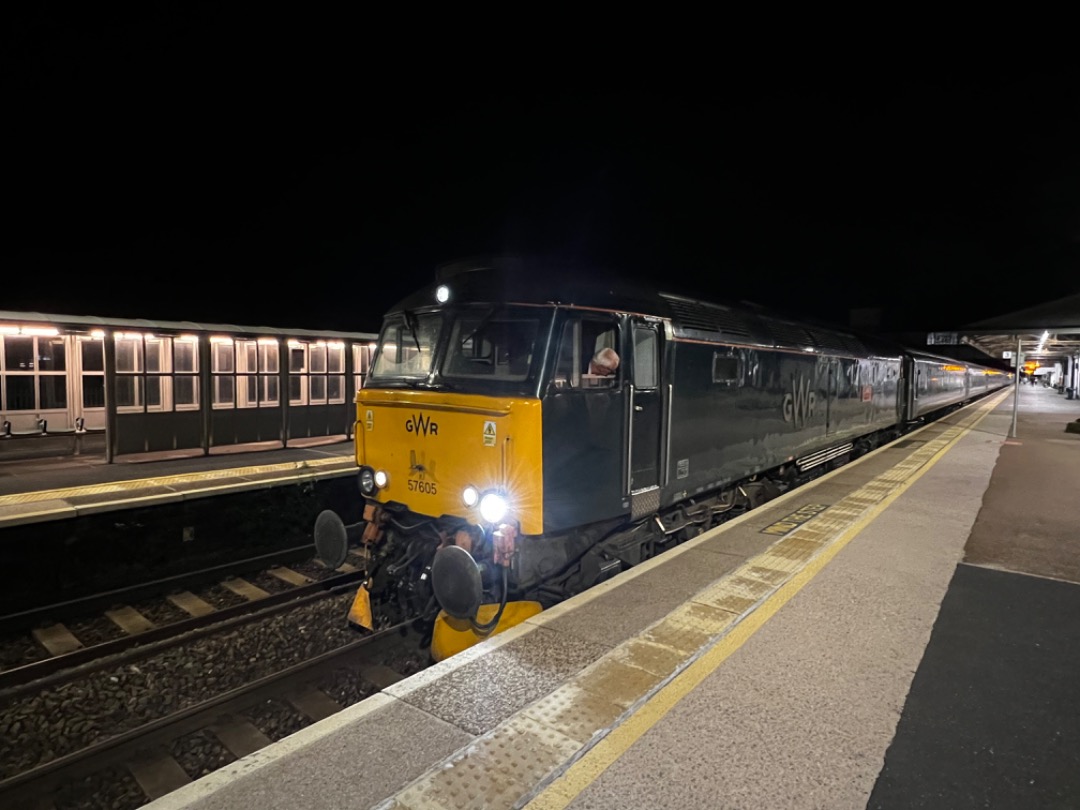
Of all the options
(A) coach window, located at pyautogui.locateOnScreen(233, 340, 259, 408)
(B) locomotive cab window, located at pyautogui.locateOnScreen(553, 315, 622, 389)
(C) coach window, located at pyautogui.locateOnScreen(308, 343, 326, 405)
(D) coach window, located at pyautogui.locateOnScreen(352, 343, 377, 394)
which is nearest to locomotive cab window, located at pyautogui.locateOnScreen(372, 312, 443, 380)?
(B) locomotive cab window, located at pyautogui.locateOnScreen(553, 315, 622, 389)

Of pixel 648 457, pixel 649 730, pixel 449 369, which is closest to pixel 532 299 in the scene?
pixel 449 369

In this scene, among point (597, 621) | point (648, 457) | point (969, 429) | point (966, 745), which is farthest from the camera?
point (969, 429)

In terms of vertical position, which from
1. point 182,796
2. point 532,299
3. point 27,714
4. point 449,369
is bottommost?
point 27,714

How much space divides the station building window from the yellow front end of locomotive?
9.41 meters

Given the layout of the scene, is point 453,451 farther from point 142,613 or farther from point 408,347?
point 142,613

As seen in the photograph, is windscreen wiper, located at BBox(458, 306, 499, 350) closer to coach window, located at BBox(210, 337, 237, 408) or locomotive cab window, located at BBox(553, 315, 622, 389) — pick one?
locomotive cab window, located at BBox(553, 315, 622, 389)

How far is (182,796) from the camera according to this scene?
2766mm

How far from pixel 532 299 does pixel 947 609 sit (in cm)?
399

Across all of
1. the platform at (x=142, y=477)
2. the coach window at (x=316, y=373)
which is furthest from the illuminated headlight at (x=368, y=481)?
the coach window at (x=316, y=373)

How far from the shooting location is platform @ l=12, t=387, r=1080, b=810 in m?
2.85

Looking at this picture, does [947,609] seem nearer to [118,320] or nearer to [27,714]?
[27,714]

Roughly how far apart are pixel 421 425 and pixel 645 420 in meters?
2.03

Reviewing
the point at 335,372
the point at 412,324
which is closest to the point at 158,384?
the point at 335,372

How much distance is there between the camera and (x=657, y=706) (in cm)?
347
